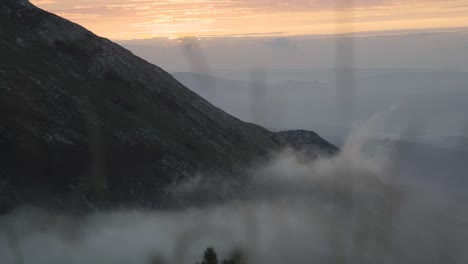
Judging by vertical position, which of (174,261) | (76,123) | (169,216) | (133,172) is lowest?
(174,261)

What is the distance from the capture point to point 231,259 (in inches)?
2175

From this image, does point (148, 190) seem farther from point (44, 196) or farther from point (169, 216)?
point (44, 196)

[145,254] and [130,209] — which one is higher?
[130,209]

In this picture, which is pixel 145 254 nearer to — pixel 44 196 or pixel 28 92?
pixel 44 196

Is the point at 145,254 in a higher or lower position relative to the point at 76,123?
lower

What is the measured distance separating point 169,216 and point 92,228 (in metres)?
31.1

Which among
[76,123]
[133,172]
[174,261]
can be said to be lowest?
[174,261]

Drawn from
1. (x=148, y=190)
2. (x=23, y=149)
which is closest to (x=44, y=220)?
(x=23, y=149)

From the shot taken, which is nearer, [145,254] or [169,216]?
[145,254]

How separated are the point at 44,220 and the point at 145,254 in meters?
30.7

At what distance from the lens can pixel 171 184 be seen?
19650 centimetres

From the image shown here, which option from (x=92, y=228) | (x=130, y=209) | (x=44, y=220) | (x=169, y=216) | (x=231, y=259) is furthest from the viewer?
(x=169, y=216)

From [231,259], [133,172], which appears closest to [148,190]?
[133,172]

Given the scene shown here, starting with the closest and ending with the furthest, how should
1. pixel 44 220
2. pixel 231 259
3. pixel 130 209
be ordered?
pixel 231 259 < pixel 44 220 < pixel 130 209
